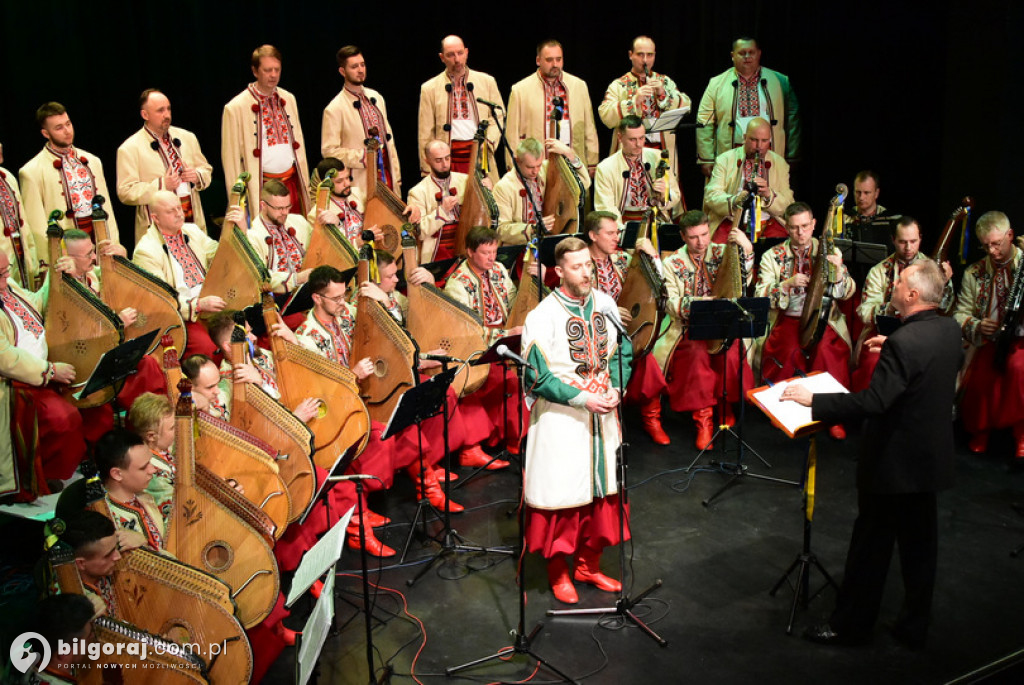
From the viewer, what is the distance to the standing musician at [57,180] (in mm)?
6914

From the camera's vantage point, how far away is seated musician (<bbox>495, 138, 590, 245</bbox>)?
7.63 metres

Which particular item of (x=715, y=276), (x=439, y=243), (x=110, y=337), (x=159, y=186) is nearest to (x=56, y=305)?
(x=110, y=337)

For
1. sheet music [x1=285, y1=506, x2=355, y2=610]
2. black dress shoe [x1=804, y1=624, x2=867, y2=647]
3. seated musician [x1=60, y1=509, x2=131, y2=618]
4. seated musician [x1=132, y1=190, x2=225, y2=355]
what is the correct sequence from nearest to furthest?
sheet music [x1=285, y1=506, x2=355, y2=610], seated musician [x1=60, y1=509, x2=131, y2=618], black dress shoe [x1=804, y1=624, x2=867, y2=647], seated musician [x1=132, y1=190, x2=225, y2=355]

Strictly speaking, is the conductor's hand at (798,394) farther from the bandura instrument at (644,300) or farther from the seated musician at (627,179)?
the seated musician at (627,179)

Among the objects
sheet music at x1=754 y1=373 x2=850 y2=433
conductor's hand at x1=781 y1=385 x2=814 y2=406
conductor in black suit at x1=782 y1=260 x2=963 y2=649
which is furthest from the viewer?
sheet music at x1=754 y1=373 x2=850 y2=433

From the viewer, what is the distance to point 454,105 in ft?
28.0

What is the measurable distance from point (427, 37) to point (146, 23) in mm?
2887

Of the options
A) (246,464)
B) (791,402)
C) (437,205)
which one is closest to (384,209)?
(437,205)

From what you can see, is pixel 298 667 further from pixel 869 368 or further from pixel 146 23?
pixel 146 23

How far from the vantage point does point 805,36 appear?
30.7ft

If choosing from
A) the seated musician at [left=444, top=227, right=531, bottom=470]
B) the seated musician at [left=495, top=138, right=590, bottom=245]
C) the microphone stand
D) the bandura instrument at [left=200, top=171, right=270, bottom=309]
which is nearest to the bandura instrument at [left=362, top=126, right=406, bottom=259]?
the seated musician at [left=495, top=138, right=590, bottom=245]

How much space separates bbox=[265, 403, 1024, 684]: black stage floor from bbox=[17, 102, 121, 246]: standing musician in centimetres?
309

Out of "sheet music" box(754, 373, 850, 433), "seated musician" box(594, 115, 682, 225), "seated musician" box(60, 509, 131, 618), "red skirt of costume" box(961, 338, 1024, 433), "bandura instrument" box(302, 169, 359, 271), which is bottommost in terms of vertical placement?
"red skirt of costume" box(961, 338, 1024, 433)

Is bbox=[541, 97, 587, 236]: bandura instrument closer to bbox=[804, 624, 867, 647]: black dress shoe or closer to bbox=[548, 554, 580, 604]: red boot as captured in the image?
bbox=[548, 554, 580, 604]: red boot
